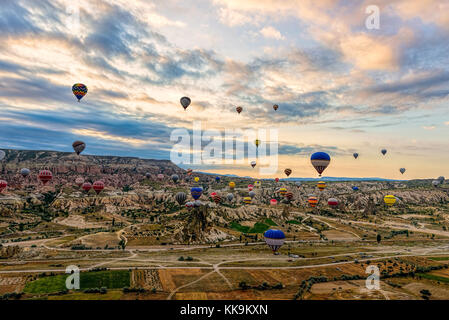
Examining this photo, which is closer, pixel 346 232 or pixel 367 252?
pixel 367 252

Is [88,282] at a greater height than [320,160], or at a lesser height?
lesser

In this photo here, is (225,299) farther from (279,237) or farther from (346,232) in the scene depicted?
(346,232)

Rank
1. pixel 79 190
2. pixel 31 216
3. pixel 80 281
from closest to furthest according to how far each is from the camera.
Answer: pixel 80 281, pixel 31 216, pixel 79 190

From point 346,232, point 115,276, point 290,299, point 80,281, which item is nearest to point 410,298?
point 290,299

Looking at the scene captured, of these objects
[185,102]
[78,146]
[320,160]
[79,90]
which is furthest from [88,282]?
[78,146]

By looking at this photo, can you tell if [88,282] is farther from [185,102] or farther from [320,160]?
[320,160]

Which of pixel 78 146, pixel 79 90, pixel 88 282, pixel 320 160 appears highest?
pixel 79 90
